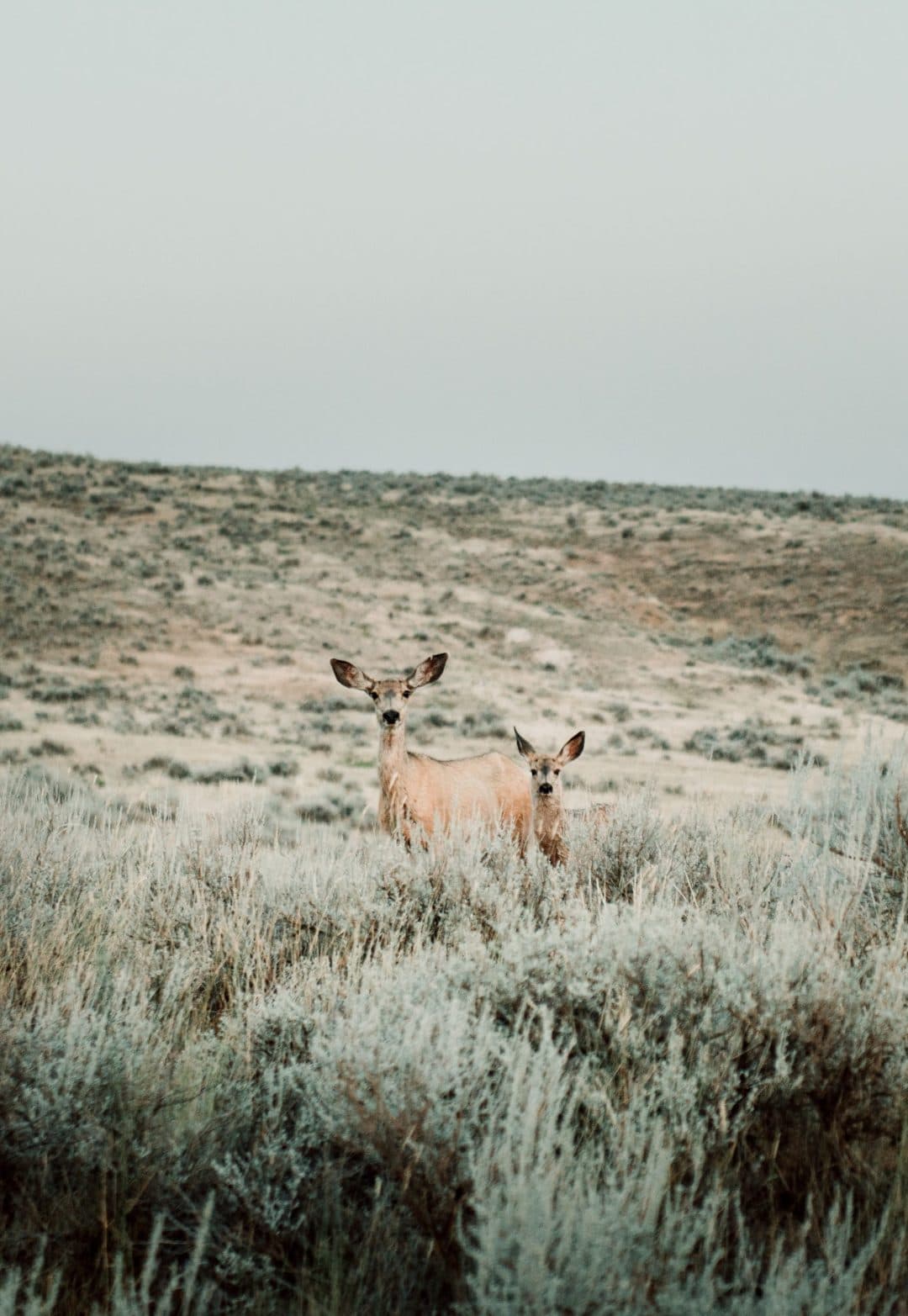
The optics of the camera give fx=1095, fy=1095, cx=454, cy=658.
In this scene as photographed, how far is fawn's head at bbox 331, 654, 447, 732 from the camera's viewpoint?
281 inches

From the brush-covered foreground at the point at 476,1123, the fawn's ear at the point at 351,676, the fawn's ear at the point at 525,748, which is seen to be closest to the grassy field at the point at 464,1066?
the brush-covered foreground at the point at 476,1123

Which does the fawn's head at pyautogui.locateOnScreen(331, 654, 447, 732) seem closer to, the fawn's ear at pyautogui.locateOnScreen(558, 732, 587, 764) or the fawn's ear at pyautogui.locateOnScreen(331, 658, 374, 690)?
the fawn's ear at pyautogui.locateOnScreen(331, 658, 374, 690)

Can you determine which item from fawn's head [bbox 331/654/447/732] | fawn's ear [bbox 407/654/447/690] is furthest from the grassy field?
fawn's ear [bbox 407/654/447/690]

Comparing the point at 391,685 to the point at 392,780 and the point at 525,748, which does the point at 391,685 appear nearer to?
the point at 392,780

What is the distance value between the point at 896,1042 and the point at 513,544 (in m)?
48.9

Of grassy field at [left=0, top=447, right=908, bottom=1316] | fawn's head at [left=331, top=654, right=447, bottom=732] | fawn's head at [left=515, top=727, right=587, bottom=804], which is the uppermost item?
fawn's head at [left=331, top=654, right=447, bottom=732]

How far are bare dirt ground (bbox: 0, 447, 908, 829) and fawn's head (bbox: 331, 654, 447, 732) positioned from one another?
3501 millimetres

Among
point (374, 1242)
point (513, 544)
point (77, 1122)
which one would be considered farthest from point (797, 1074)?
point (513, 544)

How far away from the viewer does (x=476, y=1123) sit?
2.99m

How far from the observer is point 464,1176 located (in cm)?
278

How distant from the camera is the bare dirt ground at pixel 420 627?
20828mm

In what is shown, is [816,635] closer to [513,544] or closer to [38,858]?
[513,544]

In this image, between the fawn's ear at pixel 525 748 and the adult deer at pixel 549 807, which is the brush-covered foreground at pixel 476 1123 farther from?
the fawn's ear at pixel 525 748

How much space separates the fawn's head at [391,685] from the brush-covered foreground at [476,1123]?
251cm
